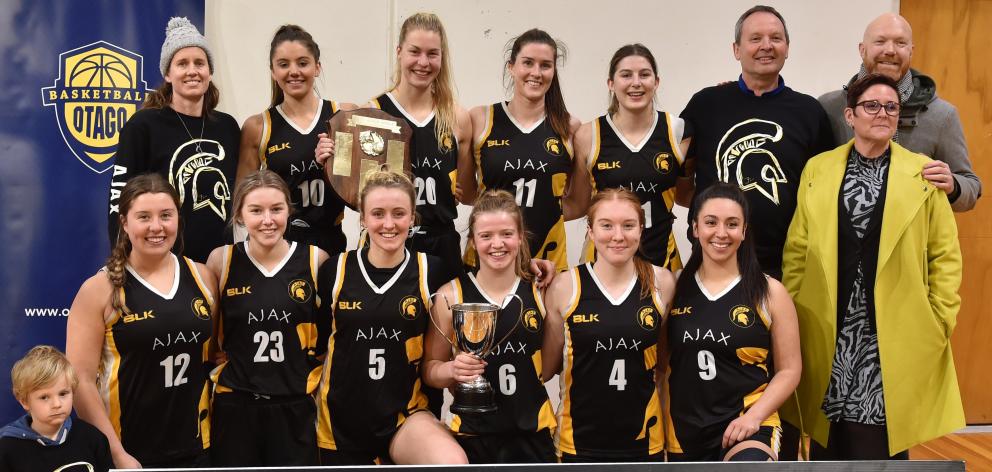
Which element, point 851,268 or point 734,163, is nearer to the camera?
point 851,268

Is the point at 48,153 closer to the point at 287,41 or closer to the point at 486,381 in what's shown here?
the point at 287,41

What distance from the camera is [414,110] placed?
3459mm

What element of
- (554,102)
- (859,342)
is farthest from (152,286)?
(859,342)

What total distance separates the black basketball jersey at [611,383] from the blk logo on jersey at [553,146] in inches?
29.0

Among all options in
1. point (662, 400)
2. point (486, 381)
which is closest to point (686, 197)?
point (662, 400)

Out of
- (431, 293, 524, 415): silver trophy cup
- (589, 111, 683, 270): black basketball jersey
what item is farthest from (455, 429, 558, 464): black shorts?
(589, 111, 683, 270): black basketball jersey

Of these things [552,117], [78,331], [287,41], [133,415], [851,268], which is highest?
[287,41]

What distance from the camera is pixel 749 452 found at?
2.73m

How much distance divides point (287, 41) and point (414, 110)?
53cm

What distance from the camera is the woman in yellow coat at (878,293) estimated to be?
119 inches

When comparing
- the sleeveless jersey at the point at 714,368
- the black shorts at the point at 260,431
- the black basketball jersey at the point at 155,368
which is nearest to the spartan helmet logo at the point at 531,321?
the sleeveless jersey at the point at 714,368

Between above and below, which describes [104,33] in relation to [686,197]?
above

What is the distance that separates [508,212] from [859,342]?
1.29 m

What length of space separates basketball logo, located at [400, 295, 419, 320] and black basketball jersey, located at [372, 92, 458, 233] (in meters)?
0.51
